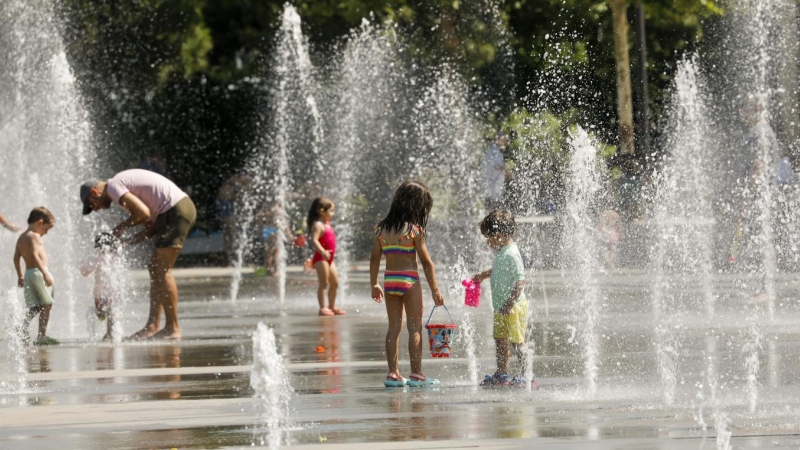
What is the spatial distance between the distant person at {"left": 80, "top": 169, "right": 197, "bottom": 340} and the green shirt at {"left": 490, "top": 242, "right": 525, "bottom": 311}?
4.30 meters

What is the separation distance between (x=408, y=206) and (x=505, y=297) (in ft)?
2.67

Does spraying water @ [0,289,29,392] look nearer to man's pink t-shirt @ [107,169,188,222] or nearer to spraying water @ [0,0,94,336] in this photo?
man's pink t-shirt @ [107,169,188,222]

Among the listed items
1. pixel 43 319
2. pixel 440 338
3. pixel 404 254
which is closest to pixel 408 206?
pixel 404 254

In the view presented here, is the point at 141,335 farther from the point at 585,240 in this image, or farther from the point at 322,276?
the point at 585,240

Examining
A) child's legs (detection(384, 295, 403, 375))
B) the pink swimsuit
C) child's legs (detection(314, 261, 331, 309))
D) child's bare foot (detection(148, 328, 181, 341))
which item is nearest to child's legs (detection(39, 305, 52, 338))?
child's bare foot (detection(148, 328, 181, 341))

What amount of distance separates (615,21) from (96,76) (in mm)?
10676

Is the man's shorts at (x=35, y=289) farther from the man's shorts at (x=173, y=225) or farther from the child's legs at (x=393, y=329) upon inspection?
the child's legs at (x=393, y=329)

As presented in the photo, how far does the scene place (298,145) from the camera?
99.3ft

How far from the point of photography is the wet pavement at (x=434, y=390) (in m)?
7.73

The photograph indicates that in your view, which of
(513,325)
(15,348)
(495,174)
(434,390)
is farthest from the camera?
(495,174)

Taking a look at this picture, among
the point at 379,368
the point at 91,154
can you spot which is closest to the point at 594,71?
the point at 91,154

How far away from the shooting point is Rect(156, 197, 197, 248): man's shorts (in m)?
13.4

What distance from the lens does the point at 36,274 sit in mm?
13609

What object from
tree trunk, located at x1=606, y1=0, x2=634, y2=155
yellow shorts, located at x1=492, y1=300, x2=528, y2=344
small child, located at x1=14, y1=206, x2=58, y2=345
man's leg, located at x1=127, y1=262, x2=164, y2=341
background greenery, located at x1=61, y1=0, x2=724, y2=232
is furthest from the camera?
background greenery, located at x1=61, y1=0, x2=724, y2=232
